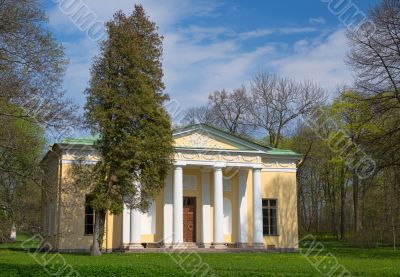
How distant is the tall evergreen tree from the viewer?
24.3 meters

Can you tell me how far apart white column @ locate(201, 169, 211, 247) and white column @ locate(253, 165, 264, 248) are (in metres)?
2.71

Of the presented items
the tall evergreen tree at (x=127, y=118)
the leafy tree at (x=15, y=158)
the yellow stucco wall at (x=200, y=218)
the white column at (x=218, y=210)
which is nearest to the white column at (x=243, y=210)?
the yellow stucco wall at (x=200, y=218)

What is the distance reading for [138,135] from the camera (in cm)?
2489

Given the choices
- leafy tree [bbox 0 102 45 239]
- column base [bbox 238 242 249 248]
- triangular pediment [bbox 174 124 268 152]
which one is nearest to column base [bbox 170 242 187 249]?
column base [bbox 238 242 249 248]

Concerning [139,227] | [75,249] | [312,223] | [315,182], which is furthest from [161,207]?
[312,223]

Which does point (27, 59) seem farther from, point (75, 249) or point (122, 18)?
point (75, 249)

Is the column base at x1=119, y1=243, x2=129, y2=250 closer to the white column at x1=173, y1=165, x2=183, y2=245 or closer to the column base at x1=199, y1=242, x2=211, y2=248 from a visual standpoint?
the white column at x1=173, y1=165, x2=183, y2=245

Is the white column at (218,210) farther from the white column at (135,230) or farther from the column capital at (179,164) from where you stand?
the white column at (135,230)

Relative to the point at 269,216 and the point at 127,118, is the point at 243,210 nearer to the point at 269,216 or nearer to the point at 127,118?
the point at 269,216

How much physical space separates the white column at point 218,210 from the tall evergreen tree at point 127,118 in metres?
5.88

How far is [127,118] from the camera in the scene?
80.6ft

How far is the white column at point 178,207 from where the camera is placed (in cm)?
2956

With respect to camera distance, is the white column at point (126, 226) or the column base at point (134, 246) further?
the white column at point (126, 226)

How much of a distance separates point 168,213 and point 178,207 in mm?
1586
